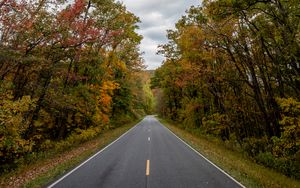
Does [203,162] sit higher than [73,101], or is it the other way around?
[73,101]

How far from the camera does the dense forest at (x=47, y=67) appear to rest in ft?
35.8

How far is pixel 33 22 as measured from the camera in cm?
1251

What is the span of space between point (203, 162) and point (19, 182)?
24.1 feet

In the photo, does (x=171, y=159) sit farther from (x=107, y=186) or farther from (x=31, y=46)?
(x=31, y=46)

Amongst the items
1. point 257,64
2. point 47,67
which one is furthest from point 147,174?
point 257,64

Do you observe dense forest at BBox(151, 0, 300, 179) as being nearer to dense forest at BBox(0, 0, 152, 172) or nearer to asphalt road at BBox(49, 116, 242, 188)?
asphalt road at BBox(49, 116, 242, 188)

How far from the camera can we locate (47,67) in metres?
14.2

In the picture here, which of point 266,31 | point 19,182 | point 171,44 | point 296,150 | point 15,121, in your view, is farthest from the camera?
point 171,44

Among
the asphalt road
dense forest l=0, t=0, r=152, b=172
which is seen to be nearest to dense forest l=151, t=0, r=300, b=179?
the asphalt road

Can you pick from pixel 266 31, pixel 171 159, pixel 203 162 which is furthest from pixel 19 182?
pixel 266 31

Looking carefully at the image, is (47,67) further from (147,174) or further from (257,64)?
(257,64)

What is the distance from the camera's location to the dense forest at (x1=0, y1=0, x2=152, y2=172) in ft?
35.8

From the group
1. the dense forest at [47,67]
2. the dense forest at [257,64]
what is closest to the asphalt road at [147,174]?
the dense forest at [47,67]

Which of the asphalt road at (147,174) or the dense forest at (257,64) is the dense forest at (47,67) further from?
the dense forest at (257,64)
